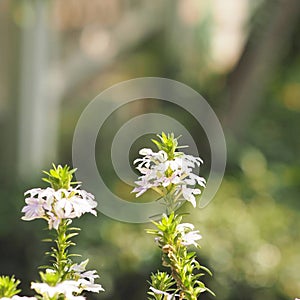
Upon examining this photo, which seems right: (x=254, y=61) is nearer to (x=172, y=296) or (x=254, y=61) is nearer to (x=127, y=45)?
(x=127, y=45)

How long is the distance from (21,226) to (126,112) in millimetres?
2232

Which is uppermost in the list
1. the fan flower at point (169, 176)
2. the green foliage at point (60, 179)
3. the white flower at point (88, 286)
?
the fan flower at point (169, 176)

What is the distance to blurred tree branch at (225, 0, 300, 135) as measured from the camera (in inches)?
213

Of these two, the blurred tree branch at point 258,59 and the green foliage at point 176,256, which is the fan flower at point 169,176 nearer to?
the green foliage at point 176,256

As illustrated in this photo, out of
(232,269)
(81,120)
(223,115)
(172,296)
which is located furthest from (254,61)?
(172,296)

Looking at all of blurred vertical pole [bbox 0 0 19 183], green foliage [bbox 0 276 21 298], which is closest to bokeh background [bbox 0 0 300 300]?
blurred vertical pole [bbox 0 0 19 183]

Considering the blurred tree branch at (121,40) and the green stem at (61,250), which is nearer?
the green stem at (61,250)

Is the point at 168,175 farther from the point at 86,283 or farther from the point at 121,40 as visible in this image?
the point at 121,40

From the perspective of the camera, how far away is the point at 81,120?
605 centimetres

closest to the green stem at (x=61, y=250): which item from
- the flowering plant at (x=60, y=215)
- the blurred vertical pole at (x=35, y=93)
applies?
the flowering plant at (x=60, y=215)

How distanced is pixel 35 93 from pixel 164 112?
4.35 ft

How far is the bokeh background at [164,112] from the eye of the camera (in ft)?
13.7

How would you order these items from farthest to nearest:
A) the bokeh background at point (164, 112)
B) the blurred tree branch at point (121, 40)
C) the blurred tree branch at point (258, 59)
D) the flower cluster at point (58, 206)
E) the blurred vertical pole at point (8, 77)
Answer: the blurred tree branch at point (121, 40) < the blurred vertical pole at point (8, 77) < the blurred tree branch at point (258, 59) < the bokeh background at point (164, 112) < the flower cluster at point (58, 206)

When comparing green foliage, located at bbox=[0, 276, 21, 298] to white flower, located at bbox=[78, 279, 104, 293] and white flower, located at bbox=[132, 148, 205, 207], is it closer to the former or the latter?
white flower, located at bbox=[78, 279, 104, 293]
